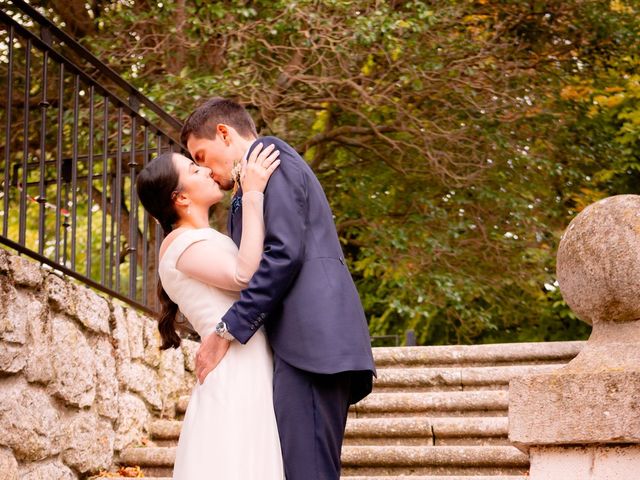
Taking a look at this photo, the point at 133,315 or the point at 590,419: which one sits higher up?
the point at 133,315

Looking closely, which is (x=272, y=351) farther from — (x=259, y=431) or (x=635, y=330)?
(x=635, y=330)

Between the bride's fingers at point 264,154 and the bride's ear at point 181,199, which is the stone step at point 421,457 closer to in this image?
the bride's ear at point 181,199

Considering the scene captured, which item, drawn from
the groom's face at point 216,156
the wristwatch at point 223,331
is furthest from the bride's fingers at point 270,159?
the wristwatch at point 223,331

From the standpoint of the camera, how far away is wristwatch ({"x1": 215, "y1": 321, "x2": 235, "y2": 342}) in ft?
9.42

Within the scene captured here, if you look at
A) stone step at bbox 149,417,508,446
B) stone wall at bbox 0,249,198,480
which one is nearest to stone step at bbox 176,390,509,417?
stone step at bbox 149,417,508,446

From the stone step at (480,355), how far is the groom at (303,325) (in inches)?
142

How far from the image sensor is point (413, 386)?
20.6 ft


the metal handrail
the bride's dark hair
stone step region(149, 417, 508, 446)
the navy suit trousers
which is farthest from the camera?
stone step region(149, 417, 508, 446)

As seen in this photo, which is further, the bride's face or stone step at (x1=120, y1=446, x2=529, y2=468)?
stone step at (x1=120, y1=446, x2=529, y2=468)

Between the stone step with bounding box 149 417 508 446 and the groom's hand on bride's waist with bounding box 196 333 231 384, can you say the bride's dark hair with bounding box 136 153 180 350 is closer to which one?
the groom's hand on bride's waist with bounding box 196 333 231 384

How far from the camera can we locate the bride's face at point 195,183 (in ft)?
10.4

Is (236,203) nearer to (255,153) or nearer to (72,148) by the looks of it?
(255,153)

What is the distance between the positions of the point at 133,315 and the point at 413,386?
1886 millimetres

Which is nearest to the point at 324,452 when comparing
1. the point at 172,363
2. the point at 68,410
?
the point at 68,410
